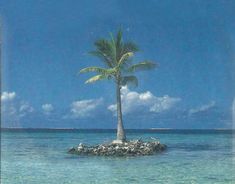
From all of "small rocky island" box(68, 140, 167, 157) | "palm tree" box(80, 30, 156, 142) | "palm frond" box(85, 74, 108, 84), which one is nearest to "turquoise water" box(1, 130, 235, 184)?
"small rocky island" box(68, 140, 167, 157)

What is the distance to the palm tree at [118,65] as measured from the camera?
21.1 ft

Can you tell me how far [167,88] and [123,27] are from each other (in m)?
0.82

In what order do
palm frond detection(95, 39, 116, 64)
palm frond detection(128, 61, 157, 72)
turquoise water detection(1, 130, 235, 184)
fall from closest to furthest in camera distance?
turquoise water detection(1, 130, 235, 184)
palm frond detection(128, 61, 157, 72)
palm frond detection(95, 39, 116, 64)

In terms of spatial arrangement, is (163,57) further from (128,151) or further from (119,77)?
(128,151)

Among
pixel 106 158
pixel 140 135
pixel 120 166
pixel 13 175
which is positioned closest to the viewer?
pixel 13 175

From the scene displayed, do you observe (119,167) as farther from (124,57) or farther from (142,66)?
(124,57)

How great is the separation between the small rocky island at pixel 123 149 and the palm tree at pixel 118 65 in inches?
4.2

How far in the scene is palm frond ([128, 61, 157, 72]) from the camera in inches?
246

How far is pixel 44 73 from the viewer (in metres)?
6.46

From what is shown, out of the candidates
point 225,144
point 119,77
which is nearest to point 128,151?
point 119,77

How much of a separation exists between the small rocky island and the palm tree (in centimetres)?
11

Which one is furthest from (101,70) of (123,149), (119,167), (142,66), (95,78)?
(119,167)

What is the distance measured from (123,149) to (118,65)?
3.30 feet

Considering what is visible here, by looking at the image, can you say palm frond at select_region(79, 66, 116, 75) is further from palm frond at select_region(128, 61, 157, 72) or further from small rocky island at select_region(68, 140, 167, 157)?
small rocky island at select_region(68, 140, 167, 157)
